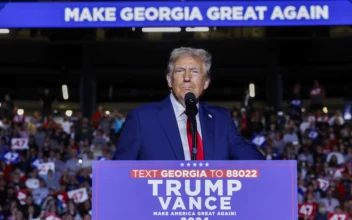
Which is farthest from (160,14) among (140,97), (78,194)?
(140,97)

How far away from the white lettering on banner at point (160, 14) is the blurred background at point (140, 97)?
366cm

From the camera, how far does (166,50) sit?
29.3m

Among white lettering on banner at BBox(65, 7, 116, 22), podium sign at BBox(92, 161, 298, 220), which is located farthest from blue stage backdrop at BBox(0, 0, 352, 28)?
podium sign at BBox(92, 161, 298, 220)

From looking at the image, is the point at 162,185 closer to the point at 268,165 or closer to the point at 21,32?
the point at 268,165

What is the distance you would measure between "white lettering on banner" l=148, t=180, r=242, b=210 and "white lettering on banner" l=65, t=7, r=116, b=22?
11.5m

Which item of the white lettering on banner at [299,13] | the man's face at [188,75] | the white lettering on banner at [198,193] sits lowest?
the white lettering on banner at [198,193]

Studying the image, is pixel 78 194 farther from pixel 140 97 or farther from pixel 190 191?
pixel 140 97

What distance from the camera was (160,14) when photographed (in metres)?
14.8

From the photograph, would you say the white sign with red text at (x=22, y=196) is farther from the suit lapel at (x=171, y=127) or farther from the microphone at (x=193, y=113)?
the microphone at (x=193, y=113)

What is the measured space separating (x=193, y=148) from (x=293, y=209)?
1.85ft

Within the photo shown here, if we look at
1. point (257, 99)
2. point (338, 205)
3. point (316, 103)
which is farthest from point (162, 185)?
point (257, 99)

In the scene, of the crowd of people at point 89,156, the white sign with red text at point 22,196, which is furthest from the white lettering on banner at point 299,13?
the white sign with red text at point 22,196

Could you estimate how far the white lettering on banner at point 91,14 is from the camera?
14961 mm

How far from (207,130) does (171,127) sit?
0.18 m
